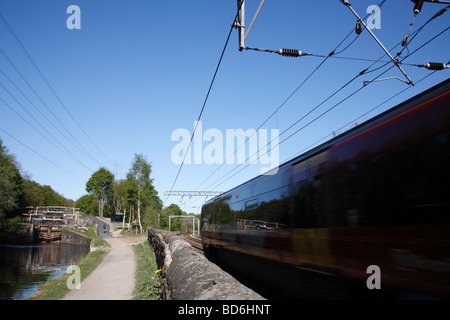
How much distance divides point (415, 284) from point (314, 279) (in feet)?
7.34

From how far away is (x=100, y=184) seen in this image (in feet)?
361

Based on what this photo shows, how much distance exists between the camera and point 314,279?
17.8 feet

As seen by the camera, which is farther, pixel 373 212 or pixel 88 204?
pixel 88 204

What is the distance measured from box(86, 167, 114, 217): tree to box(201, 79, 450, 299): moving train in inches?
4391

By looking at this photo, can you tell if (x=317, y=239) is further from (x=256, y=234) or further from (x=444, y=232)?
(x=256, y=234)

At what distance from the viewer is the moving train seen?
3289mm

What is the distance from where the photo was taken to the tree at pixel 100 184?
358 feet

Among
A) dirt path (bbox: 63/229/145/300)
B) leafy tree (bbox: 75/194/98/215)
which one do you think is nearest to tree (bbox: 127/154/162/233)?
dirt path (bbox: 63/229/145/300)

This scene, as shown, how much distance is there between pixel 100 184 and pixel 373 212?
379 ft

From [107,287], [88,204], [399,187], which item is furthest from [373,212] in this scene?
[88,204]

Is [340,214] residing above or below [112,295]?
above

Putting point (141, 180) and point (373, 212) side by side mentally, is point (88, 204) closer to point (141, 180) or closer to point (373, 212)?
point (141, 180)

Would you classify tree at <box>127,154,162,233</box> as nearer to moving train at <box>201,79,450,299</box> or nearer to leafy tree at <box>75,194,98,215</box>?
moving train at <box>201,79,450,299</box>
